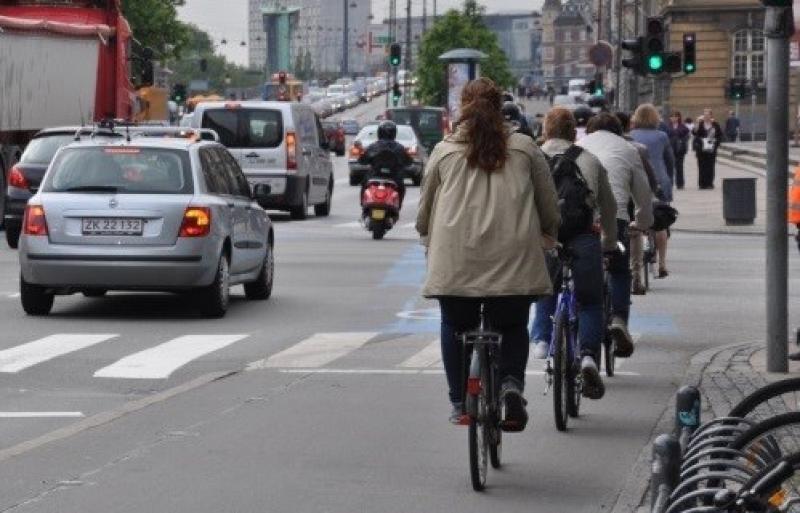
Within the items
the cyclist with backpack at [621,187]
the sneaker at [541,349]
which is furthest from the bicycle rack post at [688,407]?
the cyclist with backpack at [621,187]

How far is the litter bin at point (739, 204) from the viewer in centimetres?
3531

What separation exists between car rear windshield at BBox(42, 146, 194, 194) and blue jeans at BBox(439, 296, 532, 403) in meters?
8.89

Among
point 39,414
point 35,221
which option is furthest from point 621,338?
point 35,221

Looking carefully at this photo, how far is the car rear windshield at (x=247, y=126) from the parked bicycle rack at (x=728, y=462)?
28.7 metres

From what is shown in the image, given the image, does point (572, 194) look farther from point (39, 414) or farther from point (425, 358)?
point (425, 358)

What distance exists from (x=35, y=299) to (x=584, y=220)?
760 centimetres

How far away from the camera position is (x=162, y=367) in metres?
15.2

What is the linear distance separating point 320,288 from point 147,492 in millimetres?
12880

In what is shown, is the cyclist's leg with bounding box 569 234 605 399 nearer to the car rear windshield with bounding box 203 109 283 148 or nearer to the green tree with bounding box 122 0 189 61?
the car rear windshield with bounding box 203 109 283 148

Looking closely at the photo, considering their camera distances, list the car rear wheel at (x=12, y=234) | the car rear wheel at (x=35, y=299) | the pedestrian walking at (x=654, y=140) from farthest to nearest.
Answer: the car rear wheel at (x=12, y=234), the pedestrian walking at (x=654, y=140), the car rear wheel at (x=35, y=299)

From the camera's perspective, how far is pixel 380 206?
1236 inches

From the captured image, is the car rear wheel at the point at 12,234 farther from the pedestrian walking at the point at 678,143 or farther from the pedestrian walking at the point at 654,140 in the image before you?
the pedestrian walking at the point at 678,143

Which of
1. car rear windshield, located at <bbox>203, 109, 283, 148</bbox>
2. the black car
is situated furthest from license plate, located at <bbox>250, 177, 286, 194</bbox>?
the black car

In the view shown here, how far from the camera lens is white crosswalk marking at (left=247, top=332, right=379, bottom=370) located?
15.4m
